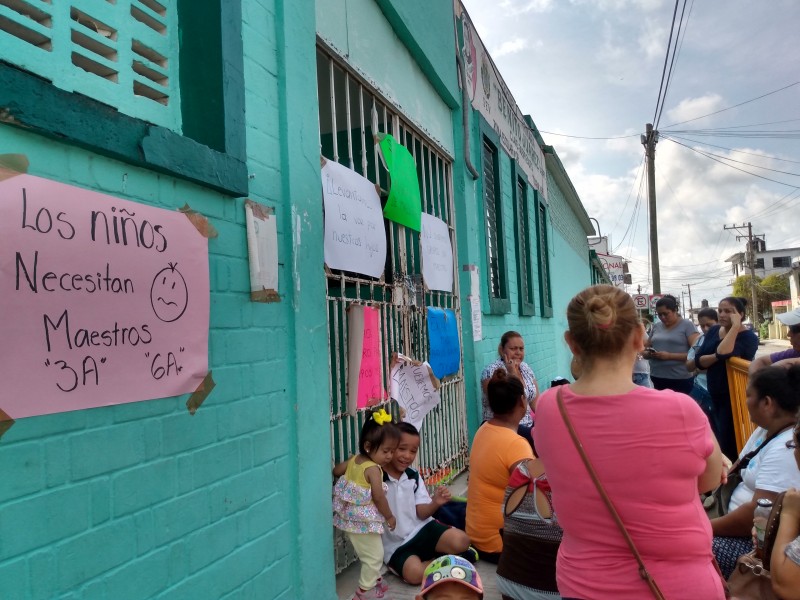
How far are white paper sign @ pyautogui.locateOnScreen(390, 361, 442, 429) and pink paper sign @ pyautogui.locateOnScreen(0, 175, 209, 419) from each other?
6.77ft

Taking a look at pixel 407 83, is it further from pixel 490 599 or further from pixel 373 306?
pixel 490 599

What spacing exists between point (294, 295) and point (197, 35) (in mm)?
1221

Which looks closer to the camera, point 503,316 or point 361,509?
point 361,509

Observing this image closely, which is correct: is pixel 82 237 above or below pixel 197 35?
below

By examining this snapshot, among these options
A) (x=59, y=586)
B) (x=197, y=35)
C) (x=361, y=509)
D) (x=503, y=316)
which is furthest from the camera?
(x=503, y=316)

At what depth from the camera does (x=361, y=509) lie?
10.2ft

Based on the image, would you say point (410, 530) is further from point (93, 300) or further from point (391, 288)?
point (93, 300)

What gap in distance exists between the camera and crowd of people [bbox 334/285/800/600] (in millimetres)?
1638

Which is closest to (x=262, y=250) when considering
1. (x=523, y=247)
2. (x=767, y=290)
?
(x=523, y=247)

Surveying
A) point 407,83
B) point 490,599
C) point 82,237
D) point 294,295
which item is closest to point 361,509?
point 490,599

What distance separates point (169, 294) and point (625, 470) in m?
1.62

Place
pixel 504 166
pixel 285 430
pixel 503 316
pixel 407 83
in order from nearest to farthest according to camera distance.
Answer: pixel 285 430
pixel 407 83
pixel 503 316
pixel 504 166

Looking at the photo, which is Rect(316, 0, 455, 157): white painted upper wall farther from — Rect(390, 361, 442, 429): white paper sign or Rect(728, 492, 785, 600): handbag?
Rect(728, 492, 785, 600): handbag

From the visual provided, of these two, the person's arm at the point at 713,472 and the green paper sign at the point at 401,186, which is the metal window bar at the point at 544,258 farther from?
the person's arm at the point at 713,472
